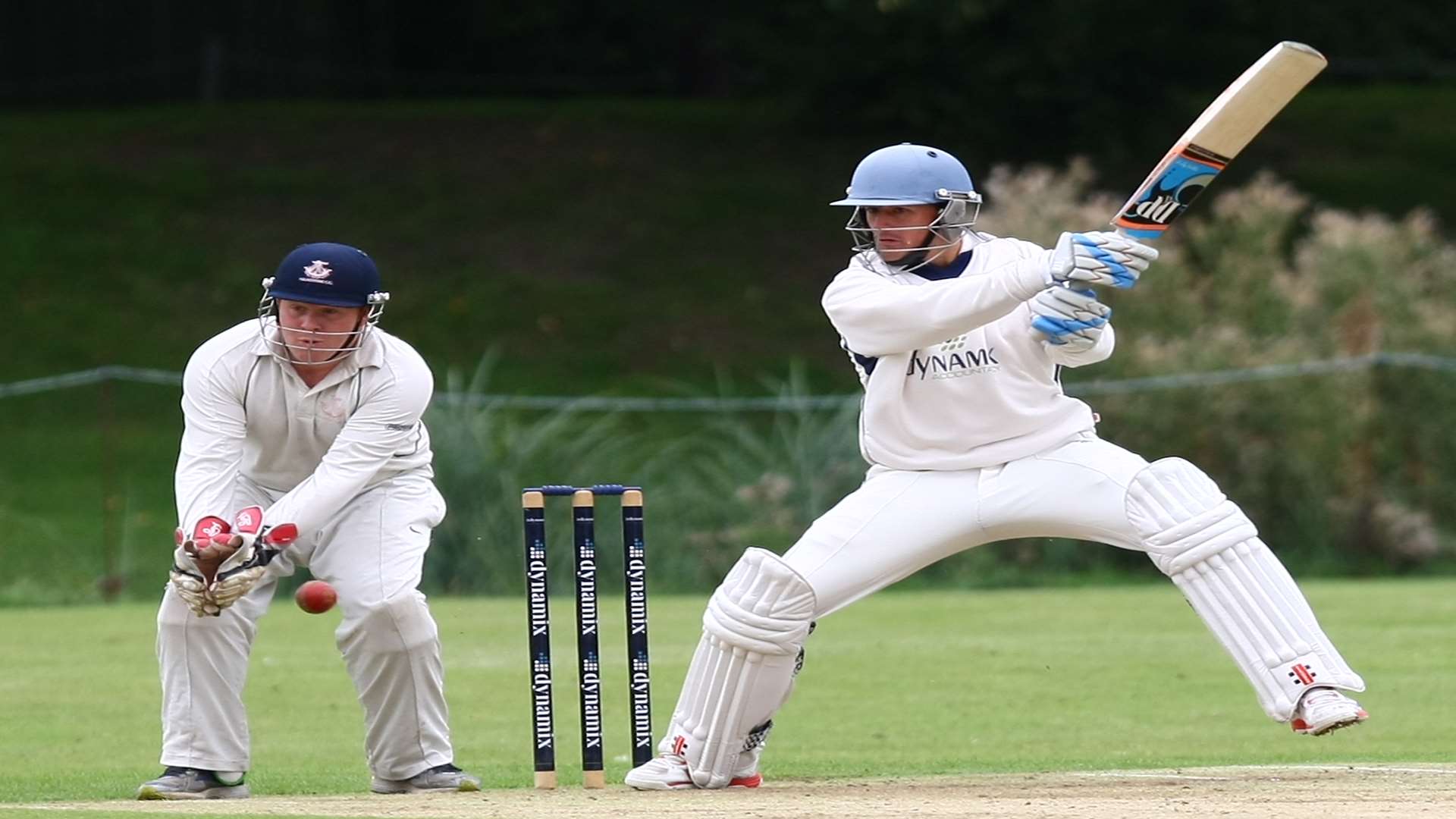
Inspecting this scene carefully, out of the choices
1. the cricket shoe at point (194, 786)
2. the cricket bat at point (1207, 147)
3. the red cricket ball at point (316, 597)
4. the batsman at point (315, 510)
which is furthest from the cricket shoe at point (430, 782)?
the cricket bat at point (1207, 147)

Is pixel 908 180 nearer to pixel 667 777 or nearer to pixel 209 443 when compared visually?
pixel 667 777

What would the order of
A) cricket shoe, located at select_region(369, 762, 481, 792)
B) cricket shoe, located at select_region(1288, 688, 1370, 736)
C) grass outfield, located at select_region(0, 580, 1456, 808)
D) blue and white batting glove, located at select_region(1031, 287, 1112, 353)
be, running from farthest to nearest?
1. grass outfield, located at select_region(0, 580, 1456, 808)
2. cricket shoe, located at select_region(369, 762, 481, 792)
3. blue and white batting glove, located at select_region(1031, 287, 1112, 353)
4. cricket shoe, located at select_region(1288, 688, 1370, 736)

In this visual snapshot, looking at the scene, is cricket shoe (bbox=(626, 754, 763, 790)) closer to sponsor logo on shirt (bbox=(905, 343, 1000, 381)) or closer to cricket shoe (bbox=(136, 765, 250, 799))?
cricket shoe (bbox=(136, 765, 250, 799))

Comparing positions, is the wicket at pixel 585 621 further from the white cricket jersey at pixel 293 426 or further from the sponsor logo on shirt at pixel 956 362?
the sponsor logo on shirt at pixel 956 362

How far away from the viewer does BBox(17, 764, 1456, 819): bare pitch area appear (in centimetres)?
520

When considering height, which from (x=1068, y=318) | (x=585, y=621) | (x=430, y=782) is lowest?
(x=430, y=782)

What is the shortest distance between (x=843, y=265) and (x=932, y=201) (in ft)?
48.9

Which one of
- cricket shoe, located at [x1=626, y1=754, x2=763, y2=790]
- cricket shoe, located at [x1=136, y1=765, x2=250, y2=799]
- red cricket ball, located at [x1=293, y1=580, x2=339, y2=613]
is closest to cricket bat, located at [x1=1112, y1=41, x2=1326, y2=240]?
cricket shoe, located at [x1=626, y1=754, x2=763, y2=790]

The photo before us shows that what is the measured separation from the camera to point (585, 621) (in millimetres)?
6070

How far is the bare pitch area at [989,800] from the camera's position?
5203mm

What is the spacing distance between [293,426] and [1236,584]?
101 inches

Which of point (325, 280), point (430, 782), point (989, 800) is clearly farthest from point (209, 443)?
point (989, 800)

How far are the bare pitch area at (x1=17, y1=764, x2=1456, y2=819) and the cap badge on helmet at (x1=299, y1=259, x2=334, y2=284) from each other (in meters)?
1.38

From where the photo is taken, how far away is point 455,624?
11.1 m
